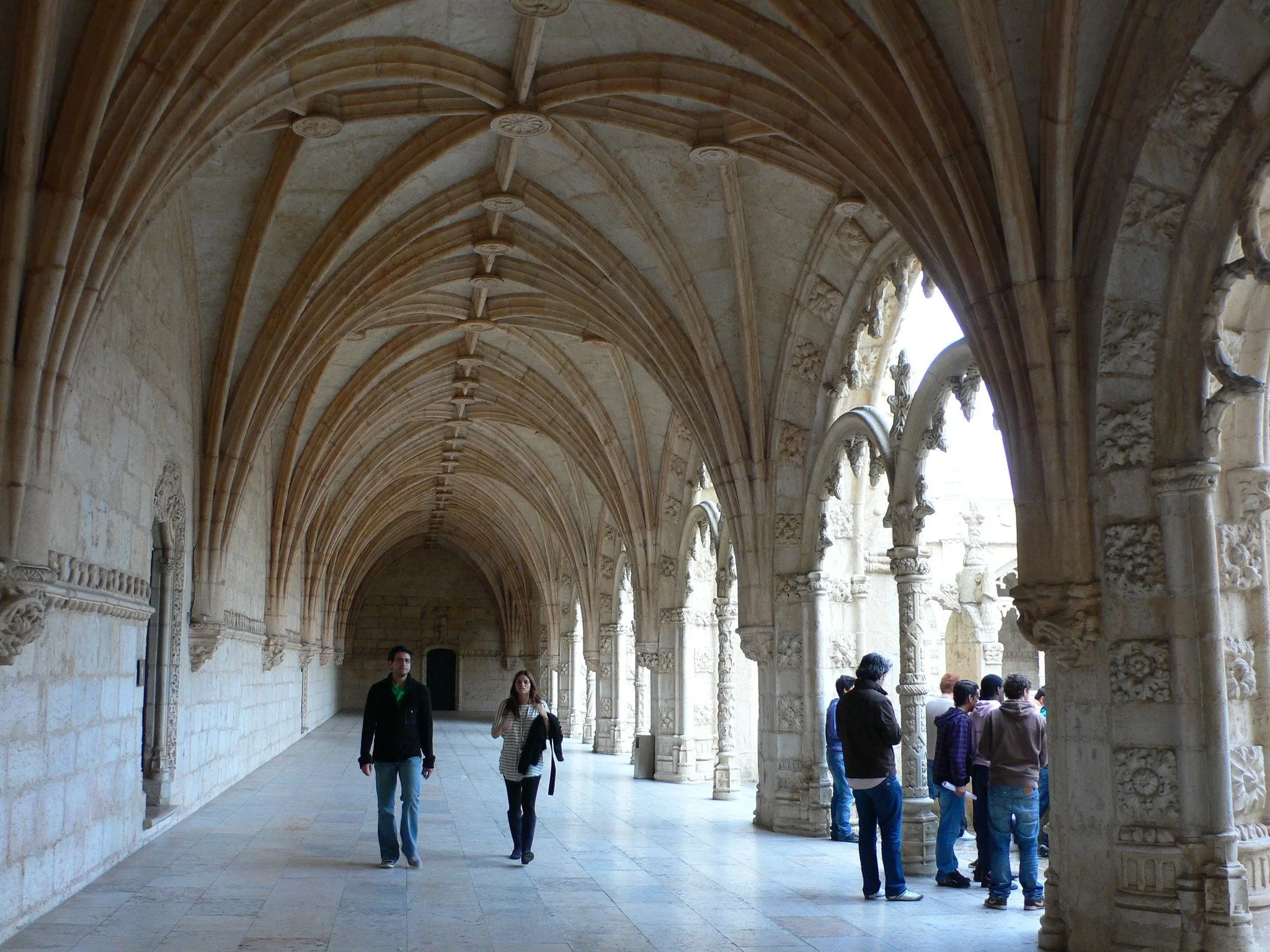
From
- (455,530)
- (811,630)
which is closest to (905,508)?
(811,630)

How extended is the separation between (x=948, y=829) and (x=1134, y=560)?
259 centimetres

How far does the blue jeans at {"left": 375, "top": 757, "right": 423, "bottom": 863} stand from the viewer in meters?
7.92

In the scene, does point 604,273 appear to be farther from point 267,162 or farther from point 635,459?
point 635,459

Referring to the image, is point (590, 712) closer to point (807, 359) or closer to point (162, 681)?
point (807, 359)

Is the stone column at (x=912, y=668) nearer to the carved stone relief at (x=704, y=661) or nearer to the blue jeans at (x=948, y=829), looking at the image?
the blue jeans at (x=948, y=829)

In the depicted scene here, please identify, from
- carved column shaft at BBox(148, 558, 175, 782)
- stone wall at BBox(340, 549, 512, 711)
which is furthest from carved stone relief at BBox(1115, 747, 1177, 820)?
stone wall at BBox(340, 549, 512, 711)

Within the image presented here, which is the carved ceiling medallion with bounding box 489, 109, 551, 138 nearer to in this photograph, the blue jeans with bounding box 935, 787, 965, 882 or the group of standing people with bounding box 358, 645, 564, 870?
the group of standing people with bounding box 358, 645, 564, 870

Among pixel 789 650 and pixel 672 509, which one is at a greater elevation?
pixel 672 509

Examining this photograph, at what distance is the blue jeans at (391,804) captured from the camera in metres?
7.92

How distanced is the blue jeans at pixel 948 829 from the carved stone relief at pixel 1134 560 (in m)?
2.24

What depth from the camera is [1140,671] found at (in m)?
5.81

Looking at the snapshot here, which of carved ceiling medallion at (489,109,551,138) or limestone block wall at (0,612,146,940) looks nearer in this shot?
limestone block wall at (0,612,146,940)

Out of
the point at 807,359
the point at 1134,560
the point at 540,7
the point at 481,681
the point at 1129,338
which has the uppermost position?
the point at 540,7

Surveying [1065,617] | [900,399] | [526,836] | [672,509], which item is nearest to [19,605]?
[526,836]
